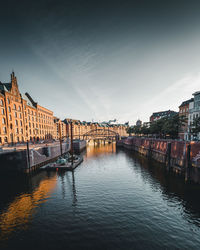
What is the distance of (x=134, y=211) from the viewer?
50.8 feet

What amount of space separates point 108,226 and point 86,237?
8.86 feet

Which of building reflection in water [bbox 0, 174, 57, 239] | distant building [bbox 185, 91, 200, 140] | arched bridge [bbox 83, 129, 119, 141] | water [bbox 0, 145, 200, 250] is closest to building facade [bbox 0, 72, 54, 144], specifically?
water [bbox 0, 145, 200, 250]

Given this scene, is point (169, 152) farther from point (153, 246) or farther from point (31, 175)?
point (31, 175)

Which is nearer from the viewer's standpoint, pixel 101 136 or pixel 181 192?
pixel 181 192

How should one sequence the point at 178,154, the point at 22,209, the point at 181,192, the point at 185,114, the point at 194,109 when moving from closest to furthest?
the point at 22,209 < the point at 181,192 < the point at 178,154 < the point at 194,109 < the point at 185,114

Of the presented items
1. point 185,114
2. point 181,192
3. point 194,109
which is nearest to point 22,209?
point 181,192

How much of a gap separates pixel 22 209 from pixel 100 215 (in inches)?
444

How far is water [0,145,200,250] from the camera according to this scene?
36.7 ft

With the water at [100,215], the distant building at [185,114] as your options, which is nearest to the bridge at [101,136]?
the distant building at [185,114]

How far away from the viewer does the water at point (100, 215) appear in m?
11.2

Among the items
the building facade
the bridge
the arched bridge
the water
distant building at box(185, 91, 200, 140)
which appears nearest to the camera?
the water

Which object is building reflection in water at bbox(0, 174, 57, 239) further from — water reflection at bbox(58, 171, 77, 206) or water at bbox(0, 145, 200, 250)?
water reflection at bbox(58, 171, 77, 206)

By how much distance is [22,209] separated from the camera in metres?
16.4

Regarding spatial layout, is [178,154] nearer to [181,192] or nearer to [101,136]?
[181,192]
